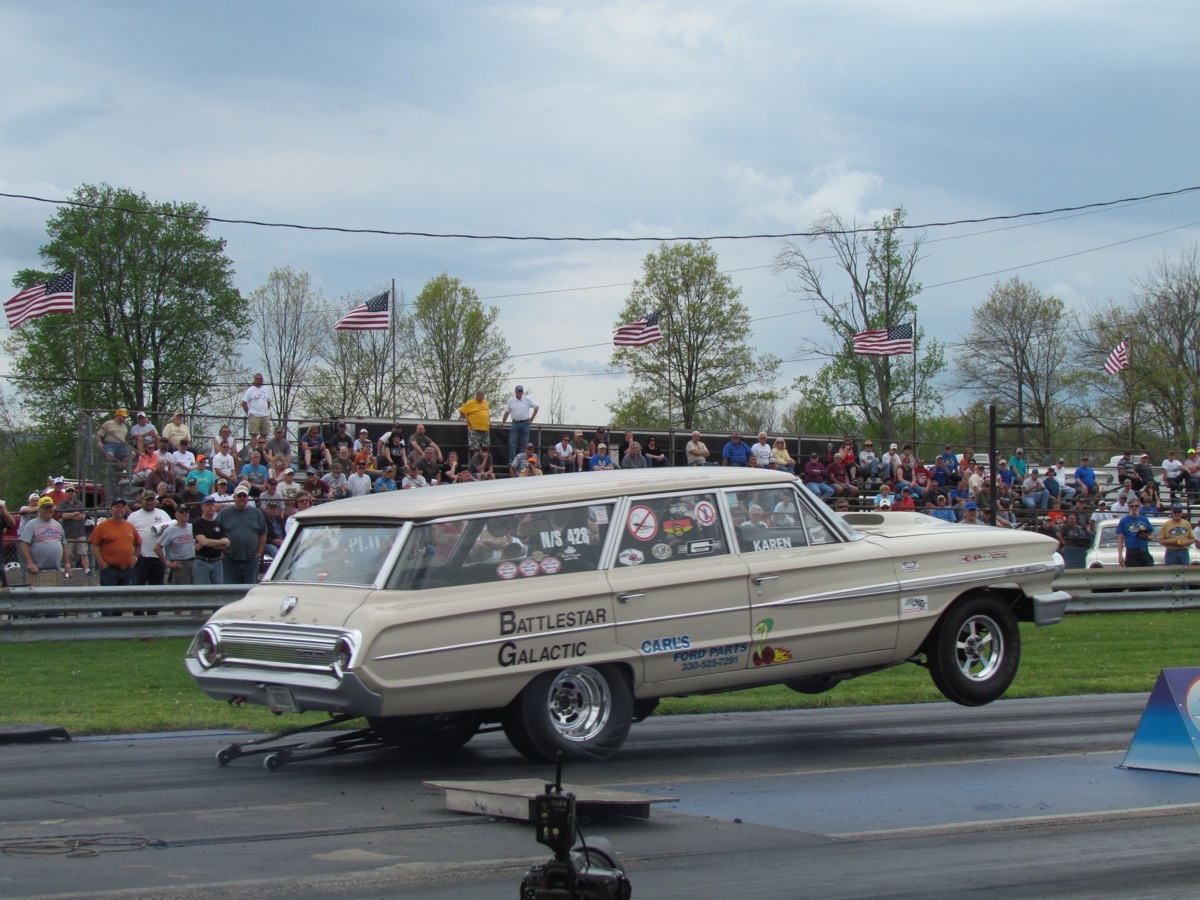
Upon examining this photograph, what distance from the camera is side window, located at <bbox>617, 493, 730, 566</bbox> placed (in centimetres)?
900

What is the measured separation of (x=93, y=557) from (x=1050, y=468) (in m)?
19.8

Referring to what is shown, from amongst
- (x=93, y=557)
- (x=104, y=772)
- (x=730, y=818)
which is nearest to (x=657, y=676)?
(x=730, y=818)

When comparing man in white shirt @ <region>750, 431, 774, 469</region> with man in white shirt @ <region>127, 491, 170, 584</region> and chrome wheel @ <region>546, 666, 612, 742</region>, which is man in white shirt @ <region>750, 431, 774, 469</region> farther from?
chrome wheel @ <region>546, 666, 612, 742</region>

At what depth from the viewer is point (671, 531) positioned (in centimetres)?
919

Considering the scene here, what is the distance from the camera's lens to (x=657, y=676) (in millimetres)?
8805

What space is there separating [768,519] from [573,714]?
6.85ft

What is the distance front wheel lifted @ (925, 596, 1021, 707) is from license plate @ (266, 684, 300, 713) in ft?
15.5

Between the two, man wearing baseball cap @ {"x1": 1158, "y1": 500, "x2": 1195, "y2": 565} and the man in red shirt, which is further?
man wearing baseball cap @ {"x1": 1158, "y1": 500, "x2": 1195, "y2": 565}

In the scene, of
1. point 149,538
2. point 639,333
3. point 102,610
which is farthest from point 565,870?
point 639,333

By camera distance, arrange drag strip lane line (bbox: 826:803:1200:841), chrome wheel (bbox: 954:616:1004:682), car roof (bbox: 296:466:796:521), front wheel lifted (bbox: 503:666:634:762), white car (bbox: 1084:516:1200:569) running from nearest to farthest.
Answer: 1. drag strip lane line (bbox: 826:803:1200:841)
2. front wheel lifted (bbox: 503:666:634:762)
3. car roof (bbox: 296:466:796:521)
4. chrome wheel (bbox: 954:616:1004:682)
5. white car (bbox: 1084:516:1200:569)

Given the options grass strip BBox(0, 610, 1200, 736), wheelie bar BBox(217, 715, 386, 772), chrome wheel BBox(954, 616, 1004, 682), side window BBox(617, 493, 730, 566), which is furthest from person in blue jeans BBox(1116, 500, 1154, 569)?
wheelie bar BBox(217, 715, 386, 772)

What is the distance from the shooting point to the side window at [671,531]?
29.5 ft

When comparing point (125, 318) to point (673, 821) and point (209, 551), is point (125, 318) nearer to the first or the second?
point (209, 551)

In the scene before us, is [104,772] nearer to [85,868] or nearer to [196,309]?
[85,868]
